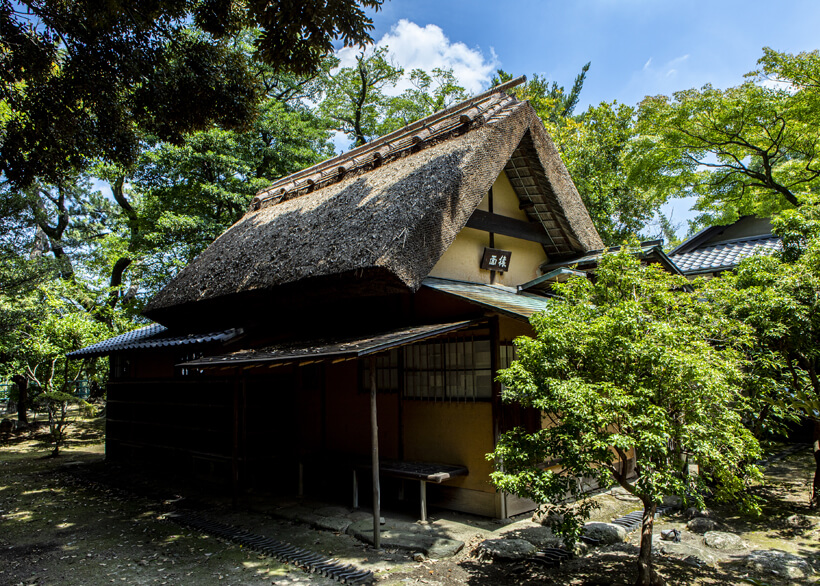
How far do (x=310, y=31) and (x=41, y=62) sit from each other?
3.92 m

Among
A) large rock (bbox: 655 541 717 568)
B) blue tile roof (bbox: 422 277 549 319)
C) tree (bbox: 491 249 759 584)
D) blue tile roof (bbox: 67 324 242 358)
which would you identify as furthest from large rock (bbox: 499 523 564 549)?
blue tile roof (bbox: 67 324 242 358)

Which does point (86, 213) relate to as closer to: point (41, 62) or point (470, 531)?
point (41, 62)

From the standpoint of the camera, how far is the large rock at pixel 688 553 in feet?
16.5

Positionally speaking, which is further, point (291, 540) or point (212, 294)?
point (212, 294)

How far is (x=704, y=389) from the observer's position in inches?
154

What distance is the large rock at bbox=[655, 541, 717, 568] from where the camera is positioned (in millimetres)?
5021

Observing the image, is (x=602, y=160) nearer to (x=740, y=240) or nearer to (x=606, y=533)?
(x=740, y=240)

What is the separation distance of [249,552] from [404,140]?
7.83 meters

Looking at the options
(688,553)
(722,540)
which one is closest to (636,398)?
(688,553)

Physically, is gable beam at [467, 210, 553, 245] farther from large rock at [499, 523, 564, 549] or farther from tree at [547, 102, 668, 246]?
tree at [547, 102, 668, 246]

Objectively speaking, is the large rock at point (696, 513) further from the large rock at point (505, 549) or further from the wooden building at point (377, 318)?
the large rock at point (505, 549)

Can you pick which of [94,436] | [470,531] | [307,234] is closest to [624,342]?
[470,531]

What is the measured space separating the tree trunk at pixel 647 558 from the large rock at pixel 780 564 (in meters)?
1.33

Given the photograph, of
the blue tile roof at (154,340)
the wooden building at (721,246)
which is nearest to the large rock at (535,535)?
the blue tile roof at (154,340)
